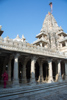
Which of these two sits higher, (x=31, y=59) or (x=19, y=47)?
(x=19, y=47)

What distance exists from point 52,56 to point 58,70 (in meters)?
3.62

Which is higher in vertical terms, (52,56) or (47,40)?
(47,40)

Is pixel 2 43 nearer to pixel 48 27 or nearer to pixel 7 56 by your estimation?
pixel 7 56

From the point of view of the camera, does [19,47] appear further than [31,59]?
No

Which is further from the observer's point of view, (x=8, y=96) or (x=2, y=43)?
(x=2, y=43)

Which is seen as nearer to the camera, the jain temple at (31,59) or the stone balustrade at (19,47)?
the stone balustrade at (19,47)

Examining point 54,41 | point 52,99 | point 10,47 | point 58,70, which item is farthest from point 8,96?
point 54,41

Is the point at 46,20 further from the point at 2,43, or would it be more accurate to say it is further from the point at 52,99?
the point at 52,99

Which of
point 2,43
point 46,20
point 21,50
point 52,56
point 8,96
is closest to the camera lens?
point 8,96

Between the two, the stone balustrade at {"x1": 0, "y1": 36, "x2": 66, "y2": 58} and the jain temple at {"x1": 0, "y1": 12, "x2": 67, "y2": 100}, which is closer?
the stone balustrade at {"x1": 0, "y1": 36, "x2": 66, "y2": 58}

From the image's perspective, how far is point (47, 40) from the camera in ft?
105

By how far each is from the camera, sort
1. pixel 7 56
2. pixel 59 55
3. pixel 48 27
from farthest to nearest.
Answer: pixel 48 27 < pixel 59 55 < pixel 7 56

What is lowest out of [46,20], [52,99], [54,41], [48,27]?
[52,99]

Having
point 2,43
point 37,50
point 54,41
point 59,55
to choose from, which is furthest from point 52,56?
point 54,41
